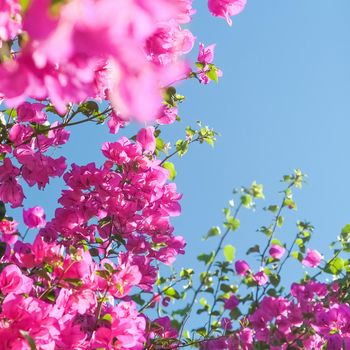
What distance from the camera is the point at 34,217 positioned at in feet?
7.49

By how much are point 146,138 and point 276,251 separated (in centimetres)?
181

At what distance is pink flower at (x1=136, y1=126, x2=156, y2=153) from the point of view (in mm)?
2337

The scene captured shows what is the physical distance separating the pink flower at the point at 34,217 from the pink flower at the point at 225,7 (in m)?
1.18

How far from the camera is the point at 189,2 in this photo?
148 cm

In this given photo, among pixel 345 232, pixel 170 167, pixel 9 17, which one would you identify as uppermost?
pixel 345 232

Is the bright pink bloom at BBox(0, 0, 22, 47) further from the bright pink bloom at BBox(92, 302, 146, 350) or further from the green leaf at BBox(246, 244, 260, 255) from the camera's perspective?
the green leaf at BBox(246, 244, 260, 255)

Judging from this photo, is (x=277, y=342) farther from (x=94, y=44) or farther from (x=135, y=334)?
(x=94, y=44)

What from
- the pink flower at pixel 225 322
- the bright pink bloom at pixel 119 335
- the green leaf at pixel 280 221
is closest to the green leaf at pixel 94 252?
the bright pink bloom at pixel 119 335

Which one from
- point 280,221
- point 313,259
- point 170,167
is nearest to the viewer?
point 170,167

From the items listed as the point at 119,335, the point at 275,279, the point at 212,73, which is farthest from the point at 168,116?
the point at 275,279

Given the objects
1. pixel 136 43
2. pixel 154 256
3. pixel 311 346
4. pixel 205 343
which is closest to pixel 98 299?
pixel 154 256

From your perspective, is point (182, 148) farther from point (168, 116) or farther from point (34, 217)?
point (34, 217)

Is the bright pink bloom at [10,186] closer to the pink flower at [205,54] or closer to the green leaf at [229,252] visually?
the pink flower at [205,54]

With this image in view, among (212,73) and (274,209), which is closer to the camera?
(212,73)
